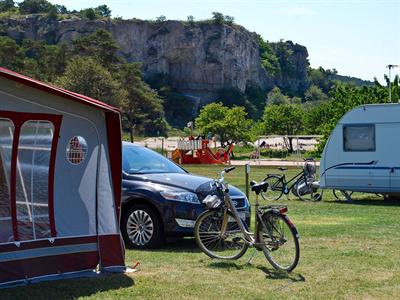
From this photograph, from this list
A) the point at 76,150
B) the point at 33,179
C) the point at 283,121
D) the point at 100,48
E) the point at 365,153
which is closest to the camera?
the point at 33,179

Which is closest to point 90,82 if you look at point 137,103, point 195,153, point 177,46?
point 137,103

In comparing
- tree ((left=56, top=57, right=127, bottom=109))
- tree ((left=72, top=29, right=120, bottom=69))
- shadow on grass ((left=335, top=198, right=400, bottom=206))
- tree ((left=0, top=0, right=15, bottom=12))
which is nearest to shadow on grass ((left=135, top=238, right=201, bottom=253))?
shadow on grass ((left=335, top=198, right=400, bottom=206))

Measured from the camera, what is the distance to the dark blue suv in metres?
9.45

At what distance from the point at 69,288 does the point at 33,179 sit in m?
1.27

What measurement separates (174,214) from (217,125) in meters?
63.8

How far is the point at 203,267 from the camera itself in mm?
8180

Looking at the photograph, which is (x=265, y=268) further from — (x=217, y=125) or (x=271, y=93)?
(x=271, y=93)

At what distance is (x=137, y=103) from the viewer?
332ft

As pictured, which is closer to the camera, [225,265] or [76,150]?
[76,150]

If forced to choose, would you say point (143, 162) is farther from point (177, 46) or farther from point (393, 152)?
point (177, 46)

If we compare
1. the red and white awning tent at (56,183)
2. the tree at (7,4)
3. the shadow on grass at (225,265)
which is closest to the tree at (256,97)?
the tree at (7,4)

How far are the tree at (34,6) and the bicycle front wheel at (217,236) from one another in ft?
553

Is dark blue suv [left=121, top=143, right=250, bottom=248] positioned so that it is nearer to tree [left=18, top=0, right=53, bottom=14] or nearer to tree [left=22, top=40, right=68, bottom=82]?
tree [left=22, top=40, right=68, bottom=82]

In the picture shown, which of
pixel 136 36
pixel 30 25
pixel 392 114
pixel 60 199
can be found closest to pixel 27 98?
pixel 60 199
